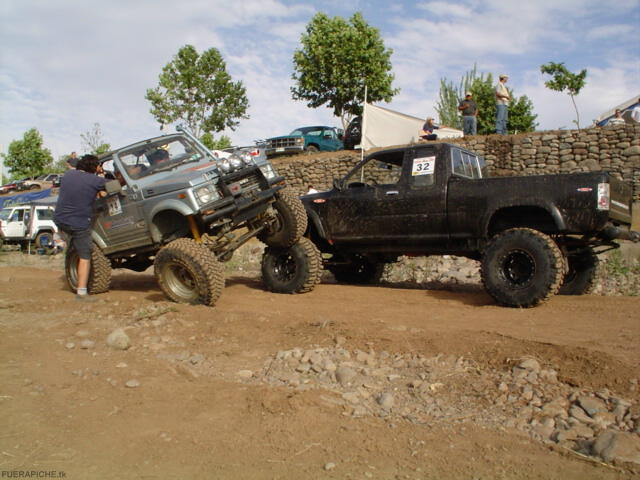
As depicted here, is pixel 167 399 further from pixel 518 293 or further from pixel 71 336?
pixel 518 293

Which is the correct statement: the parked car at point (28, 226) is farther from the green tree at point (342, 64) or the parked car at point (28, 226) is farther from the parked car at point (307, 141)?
the green tree at point (342, 64)

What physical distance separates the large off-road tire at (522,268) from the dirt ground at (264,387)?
0.63ft

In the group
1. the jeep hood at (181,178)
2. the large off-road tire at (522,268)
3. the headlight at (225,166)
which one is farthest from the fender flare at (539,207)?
the jeep hood at (181,178)

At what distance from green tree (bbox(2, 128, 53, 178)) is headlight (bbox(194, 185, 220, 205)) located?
149 ft

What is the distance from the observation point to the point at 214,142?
32.8 m

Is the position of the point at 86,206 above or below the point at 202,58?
below

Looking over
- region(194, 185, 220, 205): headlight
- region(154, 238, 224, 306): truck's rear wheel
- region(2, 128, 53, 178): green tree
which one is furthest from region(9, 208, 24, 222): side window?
region(2, 128, 53, 178): green tree

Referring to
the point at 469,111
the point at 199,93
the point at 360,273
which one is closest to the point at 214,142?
the point at 199,93

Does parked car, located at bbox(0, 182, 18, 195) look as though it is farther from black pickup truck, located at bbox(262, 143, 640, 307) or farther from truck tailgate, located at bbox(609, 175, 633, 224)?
truck tailgate, located at bbox(609, 175, 633, 224)

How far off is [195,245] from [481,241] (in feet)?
11.5

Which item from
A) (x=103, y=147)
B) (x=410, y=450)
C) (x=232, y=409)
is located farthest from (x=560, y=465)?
(x=103, y=147)

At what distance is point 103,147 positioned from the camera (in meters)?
38.1

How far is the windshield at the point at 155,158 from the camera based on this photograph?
742cm

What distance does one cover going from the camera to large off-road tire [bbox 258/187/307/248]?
24.3 feet
